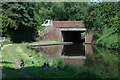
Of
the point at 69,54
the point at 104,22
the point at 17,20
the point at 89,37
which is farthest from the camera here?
the point at 89,37

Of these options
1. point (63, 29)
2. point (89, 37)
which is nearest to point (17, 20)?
point (63, 29)

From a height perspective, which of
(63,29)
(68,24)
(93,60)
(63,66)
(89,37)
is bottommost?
(93,60)

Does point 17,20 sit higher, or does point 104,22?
point 17,20

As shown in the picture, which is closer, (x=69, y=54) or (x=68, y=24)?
(x=69, y=54)

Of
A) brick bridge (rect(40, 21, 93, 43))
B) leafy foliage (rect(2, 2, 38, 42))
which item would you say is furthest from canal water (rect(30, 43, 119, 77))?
brick bridge (rect(40, 21, 93, 43))

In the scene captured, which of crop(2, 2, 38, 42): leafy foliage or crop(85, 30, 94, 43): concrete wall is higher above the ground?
crop(2, 2, 38, 42): leafy foliage

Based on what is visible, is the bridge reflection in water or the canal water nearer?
the canal water

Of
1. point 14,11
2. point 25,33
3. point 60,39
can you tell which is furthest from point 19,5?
point 60,39

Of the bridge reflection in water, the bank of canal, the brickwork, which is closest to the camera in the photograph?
the bank of canal

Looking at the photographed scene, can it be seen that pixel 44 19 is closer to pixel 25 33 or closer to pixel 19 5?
→ pixel 25 33

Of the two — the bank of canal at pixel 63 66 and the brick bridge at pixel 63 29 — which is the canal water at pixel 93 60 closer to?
the bank of canal at pixel 63 66

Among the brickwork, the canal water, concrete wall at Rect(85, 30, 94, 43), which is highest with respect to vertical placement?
the brickwork

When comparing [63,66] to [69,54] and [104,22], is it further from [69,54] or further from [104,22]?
[104,22]

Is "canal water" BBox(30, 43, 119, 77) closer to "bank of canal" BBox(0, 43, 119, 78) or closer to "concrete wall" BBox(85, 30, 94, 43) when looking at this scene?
"bank of canal" BBox(0, 43, 119, 78)
